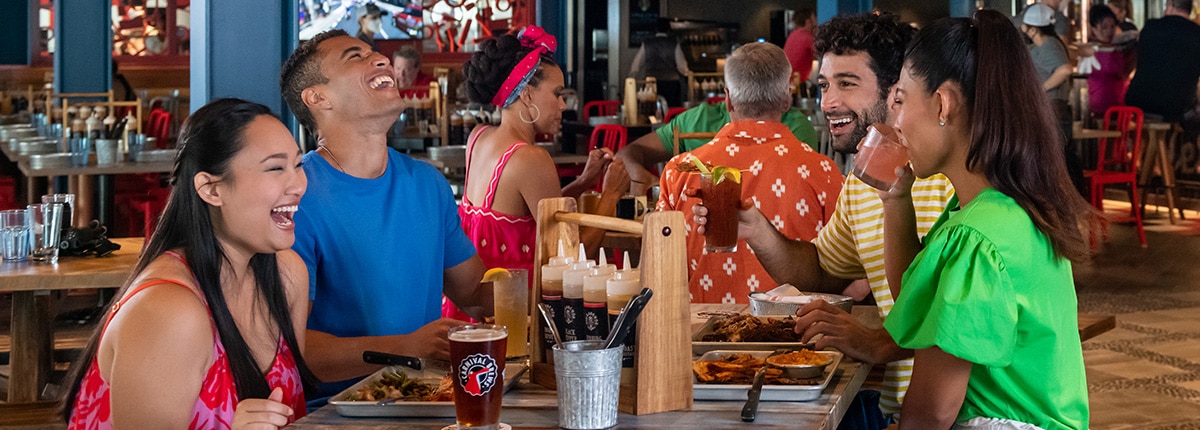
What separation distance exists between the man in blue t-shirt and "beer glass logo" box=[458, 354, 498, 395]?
2.61 feet

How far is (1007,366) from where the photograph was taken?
2074mm

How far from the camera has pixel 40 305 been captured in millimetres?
4570

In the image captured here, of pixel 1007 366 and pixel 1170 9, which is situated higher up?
pixel 1170 9

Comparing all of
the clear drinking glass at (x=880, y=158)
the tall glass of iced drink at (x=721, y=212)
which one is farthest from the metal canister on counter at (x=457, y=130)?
the clear drinking glass at (x=880, y=158)

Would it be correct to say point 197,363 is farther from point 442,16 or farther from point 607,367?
point 442,16

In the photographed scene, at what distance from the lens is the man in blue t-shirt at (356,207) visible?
2721 mm

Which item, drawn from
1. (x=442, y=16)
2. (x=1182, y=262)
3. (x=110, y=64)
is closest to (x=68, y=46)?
(x=110, y=64)

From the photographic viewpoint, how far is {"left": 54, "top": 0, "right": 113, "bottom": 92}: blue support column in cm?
1074

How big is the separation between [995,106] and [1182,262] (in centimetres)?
782

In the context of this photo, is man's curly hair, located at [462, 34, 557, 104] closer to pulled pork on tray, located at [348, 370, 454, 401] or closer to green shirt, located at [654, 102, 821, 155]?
green shirt, located at [654, 102, 821, 155]

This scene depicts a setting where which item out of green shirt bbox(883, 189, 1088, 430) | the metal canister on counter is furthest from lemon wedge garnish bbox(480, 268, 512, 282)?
the metal canister on counter

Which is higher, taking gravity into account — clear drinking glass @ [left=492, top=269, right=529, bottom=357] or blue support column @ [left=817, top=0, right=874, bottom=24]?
blue support column @ [left=817, top=0, right=874, bottom=24]

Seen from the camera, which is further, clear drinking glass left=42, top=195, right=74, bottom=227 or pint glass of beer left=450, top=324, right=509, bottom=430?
clear drinking glass left=42, top=195, right=74, bottom=227

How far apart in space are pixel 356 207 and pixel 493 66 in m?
1.42
